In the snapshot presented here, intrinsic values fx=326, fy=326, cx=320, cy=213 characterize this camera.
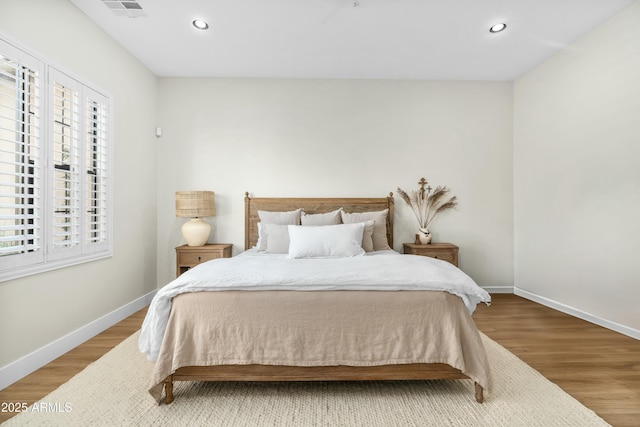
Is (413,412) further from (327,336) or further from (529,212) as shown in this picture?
(529,212)

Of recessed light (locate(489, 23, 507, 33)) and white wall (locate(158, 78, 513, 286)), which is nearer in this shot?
recessed light (locate(489, 23, 507, 33))

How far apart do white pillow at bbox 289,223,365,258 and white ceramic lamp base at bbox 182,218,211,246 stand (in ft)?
4.26

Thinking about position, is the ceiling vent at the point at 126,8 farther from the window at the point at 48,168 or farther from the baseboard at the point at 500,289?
the baseboard at the point at 500,289

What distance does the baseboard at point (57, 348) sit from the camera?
2.07 metres

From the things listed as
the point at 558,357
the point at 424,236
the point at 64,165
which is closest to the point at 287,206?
the point at 424,236

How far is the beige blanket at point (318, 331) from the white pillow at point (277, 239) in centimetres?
149

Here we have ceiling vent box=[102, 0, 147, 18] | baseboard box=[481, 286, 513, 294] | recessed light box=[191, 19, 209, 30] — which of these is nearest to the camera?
ceiling vent box=[102, 0, 147, 18]

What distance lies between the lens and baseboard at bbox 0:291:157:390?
2.07m

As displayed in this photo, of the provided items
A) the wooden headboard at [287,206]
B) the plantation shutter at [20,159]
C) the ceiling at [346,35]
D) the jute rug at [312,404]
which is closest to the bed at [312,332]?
the jute rug at [312,404]

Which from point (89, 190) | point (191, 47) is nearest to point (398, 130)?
point (191, 47)

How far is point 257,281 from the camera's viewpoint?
6.24 feet

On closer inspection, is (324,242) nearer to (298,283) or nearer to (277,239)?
(277,239)

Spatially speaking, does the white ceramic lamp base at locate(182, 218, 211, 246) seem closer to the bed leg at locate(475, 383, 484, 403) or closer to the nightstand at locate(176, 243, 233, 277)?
the nightstand at locate(176, 243, 233, 277)

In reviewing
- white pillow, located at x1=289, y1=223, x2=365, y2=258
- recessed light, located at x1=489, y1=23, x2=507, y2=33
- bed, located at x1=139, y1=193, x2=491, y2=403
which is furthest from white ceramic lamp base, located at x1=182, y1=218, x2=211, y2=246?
recessed light, located at x1=489, y1=23, x2=507, y2=33
